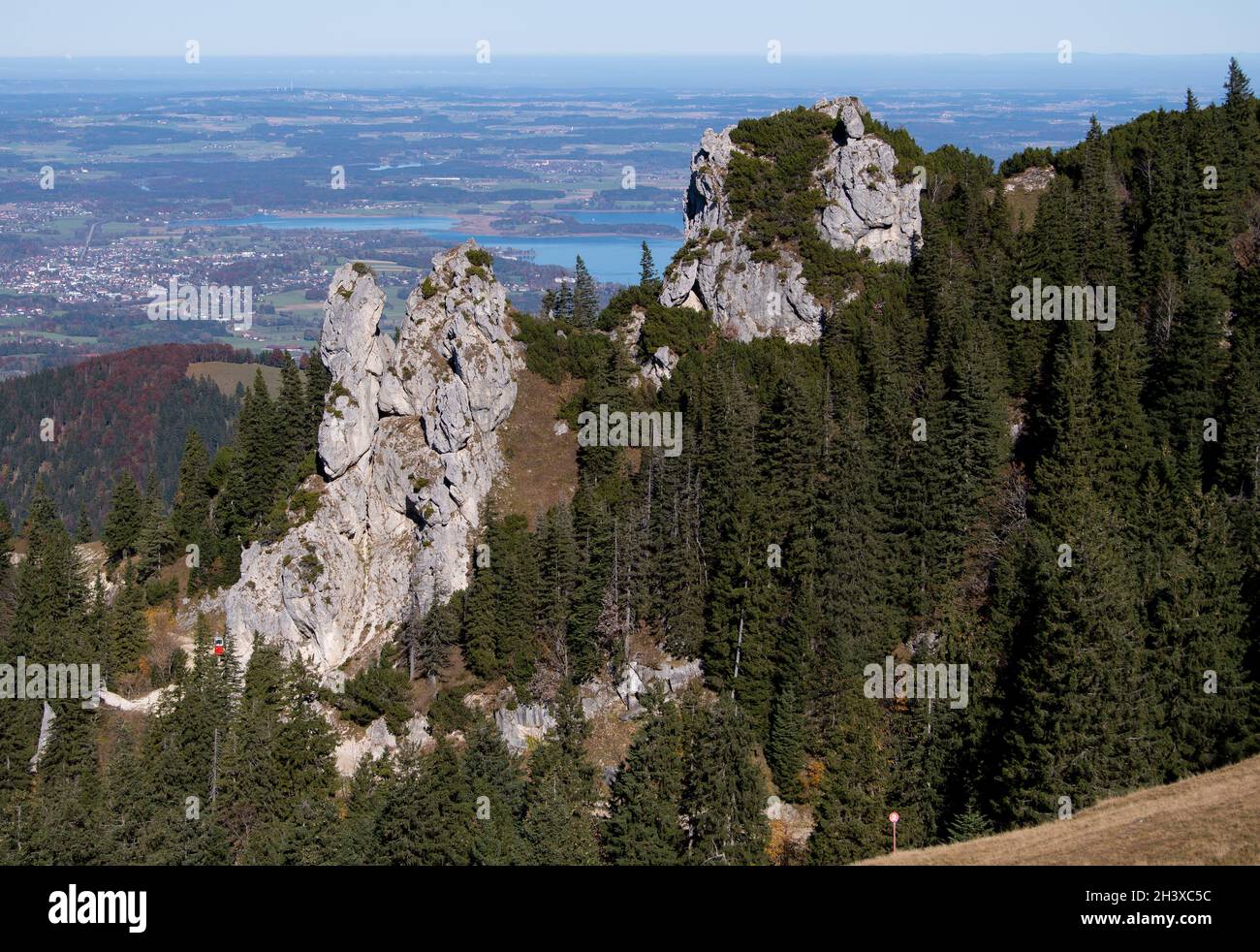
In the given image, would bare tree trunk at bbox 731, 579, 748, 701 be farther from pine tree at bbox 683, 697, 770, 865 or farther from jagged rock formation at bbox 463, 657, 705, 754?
pine tree at bbox 683, 697, 770, 865

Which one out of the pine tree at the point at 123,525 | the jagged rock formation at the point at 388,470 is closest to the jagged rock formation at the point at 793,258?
the jagged rock formation at the point at 388,470

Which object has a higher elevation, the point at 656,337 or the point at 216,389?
the point at 656,337

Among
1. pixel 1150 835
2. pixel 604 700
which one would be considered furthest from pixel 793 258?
pixel 1150 835

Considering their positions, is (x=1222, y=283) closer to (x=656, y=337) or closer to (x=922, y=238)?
(x=922, y=238)

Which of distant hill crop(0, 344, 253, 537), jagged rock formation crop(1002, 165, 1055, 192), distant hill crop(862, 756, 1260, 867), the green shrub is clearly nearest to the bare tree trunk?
the green shrub

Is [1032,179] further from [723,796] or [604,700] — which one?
[723,796]

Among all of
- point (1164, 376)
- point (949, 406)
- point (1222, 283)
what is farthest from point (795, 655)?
point (1222, 283)
